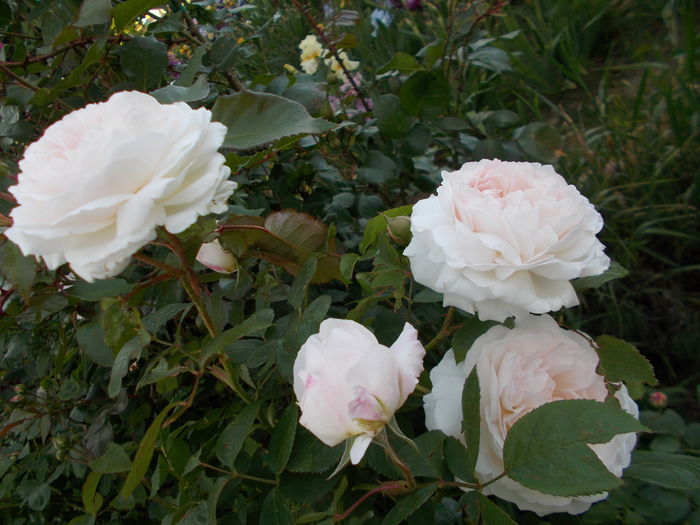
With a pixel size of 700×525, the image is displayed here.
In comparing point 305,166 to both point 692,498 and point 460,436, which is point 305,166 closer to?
point 460,436

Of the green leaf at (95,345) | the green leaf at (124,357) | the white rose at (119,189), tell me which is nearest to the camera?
the white rose at (119,189)

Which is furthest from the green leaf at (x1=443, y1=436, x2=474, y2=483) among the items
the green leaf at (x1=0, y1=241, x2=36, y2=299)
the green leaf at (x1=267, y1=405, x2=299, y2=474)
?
the green leaf at (x1=0, y1=241, x2=36, y2=299)

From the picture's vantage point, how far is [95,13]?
1.74 ft

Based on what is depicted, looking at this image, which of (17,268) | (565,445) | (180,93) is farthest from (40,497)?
(565,445)

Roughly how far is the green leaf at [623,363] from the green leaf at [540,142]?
17.8 inches

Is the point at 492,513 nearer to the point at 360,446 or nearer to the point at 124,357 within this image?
the point at 360,446

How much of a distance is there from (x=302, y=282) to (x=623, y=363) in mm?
254

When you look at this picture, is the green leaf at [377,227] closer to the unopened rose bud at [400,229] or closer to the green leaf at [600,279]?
the unopened rose bud at [400,229]

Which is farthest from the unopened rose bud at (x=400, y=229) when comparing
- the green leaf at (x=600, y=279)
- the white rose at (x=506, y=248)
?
the green leaf at (x=600, y=279)

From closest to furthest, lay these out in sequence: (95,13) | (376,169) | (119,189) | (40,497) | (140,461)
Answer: (119,189), (140,461), (95,13), (40,497), (376,169)

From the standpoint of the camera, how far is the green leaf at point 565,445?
314mm

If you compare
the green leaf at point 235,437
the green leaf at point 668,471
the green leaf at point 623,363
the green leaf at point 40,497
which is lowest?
the green leaf at point 40,497

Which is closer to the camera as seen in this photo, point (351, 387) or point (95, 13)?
point (351, 387)

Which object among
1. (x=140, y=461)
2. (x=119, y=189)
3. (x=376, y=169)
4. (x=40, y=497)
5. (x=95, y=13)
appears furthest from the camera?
(x=376, y=169)
